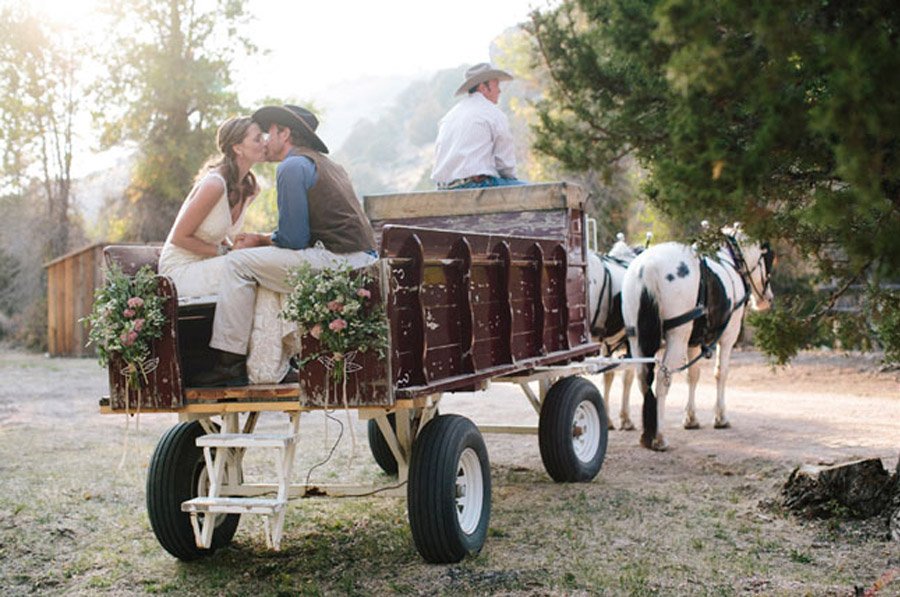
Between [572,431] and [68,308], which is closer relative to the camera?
[572,431]

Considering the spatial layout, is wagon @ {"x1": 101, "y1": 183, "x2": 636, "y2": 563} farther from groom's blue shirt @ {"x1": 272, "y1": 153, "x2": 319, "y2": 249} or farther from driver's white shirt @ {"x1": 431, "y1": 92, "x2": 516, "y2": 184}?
driver's white shirt @ {"x1": 431, "y1": 92, "x2": 516, "y2": 184}

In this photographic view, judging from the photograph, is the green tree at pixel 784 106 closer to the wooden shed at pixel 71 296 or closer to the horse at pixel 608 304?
the horse at pixel 608 304

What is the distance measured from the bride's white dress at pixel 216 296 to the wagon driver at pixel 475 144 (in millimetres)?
2759

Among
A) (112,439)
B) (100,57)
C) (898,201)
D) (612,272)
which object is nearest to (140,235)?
(100,57)

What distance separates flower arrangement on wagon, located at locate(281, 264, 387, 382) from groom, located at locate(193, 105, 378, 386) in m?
0.20

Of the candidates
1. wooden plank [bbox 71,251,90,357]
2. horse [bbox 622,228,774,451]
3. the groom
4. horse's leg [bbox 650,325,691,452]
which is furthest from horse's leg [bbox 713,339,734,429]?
wooden plank [bbox 71,251,90,357]

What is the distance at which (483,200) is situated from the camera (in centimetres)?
781

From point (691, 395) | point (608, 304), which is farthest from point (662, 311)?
point (691, 395)

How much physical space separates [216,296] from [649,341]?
5130 millimetres

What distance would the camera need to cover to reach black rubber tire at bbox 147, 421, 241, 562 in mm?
5684

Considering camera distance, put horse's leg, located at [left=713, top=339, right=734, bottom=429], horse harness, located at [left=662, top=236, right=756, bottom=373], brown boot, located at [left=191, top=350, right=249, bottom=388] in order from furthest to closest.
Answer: horse's leg, located at [left=713, top=339, right=734, bottom=429] < horse harness, located at [left=662, top=236, right=756, bottom=373] < brown boot, located at [left=191, top=350, right=249, bottom=388]

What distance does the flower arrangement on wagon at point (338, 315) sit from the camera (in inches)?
194

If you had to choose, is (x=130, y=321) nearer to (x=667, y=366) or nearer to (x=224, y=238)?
(x=224, y=238)

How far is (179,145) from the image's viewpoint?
29469mm
